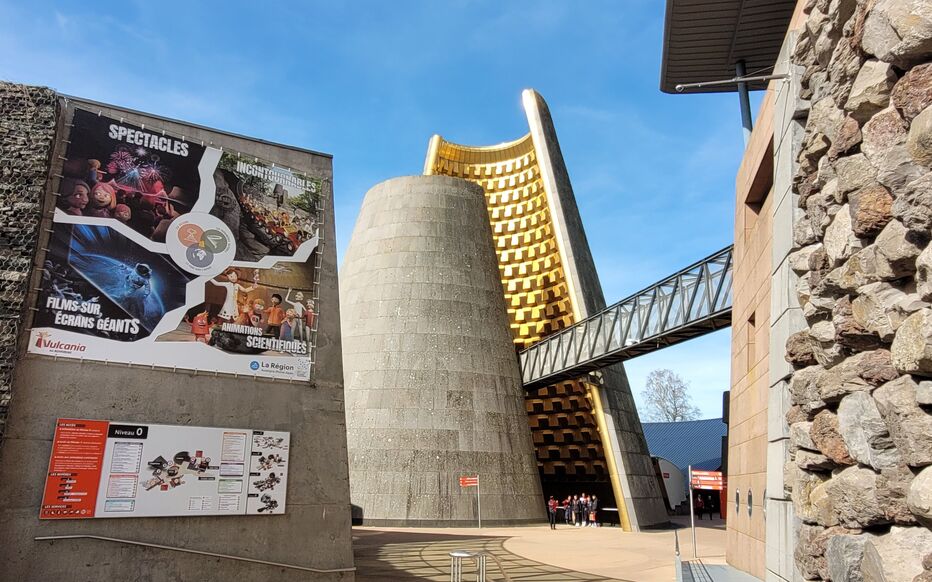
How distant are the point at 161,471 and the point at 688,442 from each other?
50.1 meters

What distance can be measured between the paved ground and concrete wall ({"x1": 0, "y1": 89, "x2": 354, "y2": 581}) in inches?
84.4

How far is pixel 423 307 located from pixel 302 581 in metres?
14.9

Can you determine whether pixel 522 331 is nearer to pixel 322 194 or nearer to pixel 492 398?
pixel 492 398

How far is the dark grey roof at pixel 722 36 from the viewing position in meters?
14.1

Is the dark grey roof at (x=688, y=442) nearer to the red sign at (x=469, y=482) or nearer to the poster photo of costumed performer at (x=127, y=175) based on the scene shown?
the red sign at (x=469, y=482)

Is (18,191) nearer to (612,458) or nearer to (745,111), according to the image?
(745,111)

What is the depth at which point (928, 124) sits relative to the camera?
4160 mm

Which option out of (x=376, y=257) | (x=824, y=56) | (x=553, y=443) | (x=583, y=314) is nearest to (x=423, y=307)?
(x=376, y=257)

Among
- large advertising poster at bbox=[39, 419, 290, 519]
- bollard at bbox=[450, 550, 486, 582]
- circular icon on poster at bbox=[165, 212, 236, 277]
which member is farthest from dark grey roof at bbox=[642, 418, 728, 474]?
circular icon on poster at bbox=[165, 212, 236, 277]

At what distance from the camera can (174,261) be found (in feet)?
38.0

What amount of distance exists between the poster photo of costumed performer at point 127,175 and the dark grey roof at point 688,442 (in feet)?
150

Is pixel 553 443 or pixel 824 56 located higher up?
pixel 824 56

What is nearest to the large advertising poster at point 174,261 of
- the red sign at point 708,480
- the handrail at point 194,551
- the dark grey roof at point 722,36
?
the handrail at point 194,551

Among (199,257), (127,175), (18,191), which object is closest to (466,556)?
(199,257)
